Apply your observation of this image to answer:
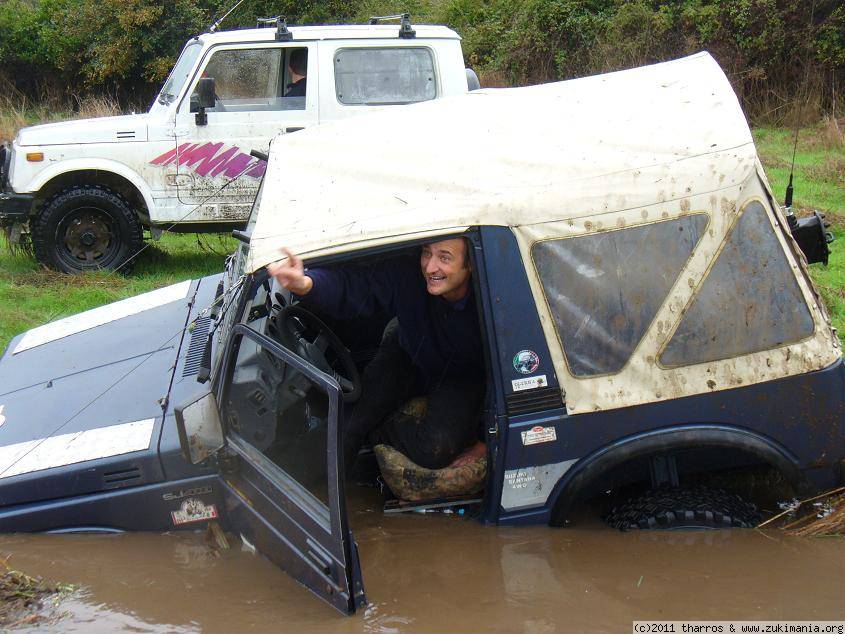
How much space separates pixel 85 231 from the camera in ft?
28.7

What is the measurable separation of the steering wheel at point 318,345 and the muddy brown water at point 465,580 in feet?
2.07

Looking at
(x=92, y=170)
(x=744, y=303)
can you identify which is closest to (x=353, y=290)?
(x=744, y=303)

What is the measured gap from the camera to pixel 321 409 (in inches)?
150

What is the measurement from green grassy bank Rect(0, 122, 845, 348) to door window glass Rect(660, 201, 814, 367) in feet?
9.91

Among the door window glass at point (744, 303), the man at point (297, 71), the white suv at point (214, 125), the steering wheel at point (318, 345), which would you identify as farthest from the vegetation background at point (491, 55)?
the door window glass at point (744, 303)

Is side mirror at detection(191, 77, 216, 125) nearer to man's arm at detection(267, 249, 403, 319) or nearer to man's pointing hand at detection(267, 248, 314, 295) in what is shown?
man's arm at detection(267, 249, 403, 319)

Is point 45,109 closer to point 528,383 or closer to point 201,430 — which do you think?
point 201,430

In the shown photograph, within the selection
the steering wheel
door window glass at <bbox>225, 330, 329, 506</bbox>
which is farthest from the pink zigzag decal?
door window glass at <bbox>225, 330, 329, 506</bbox>

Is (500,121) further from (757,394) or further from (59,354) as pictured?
(59,354)

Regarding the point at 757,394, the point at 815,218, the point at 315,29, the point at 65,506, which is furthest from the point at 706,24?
the point at 65,506

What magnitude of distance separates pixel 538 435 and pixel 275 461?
986 mm

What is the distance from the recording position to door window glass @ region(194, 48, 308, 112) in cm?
836

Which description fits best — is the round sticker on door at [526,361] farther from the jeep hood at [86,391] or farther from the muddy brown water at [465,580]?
the jeep hood at [86,391]

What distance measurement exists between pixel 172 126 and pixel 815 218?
6.04 metres
